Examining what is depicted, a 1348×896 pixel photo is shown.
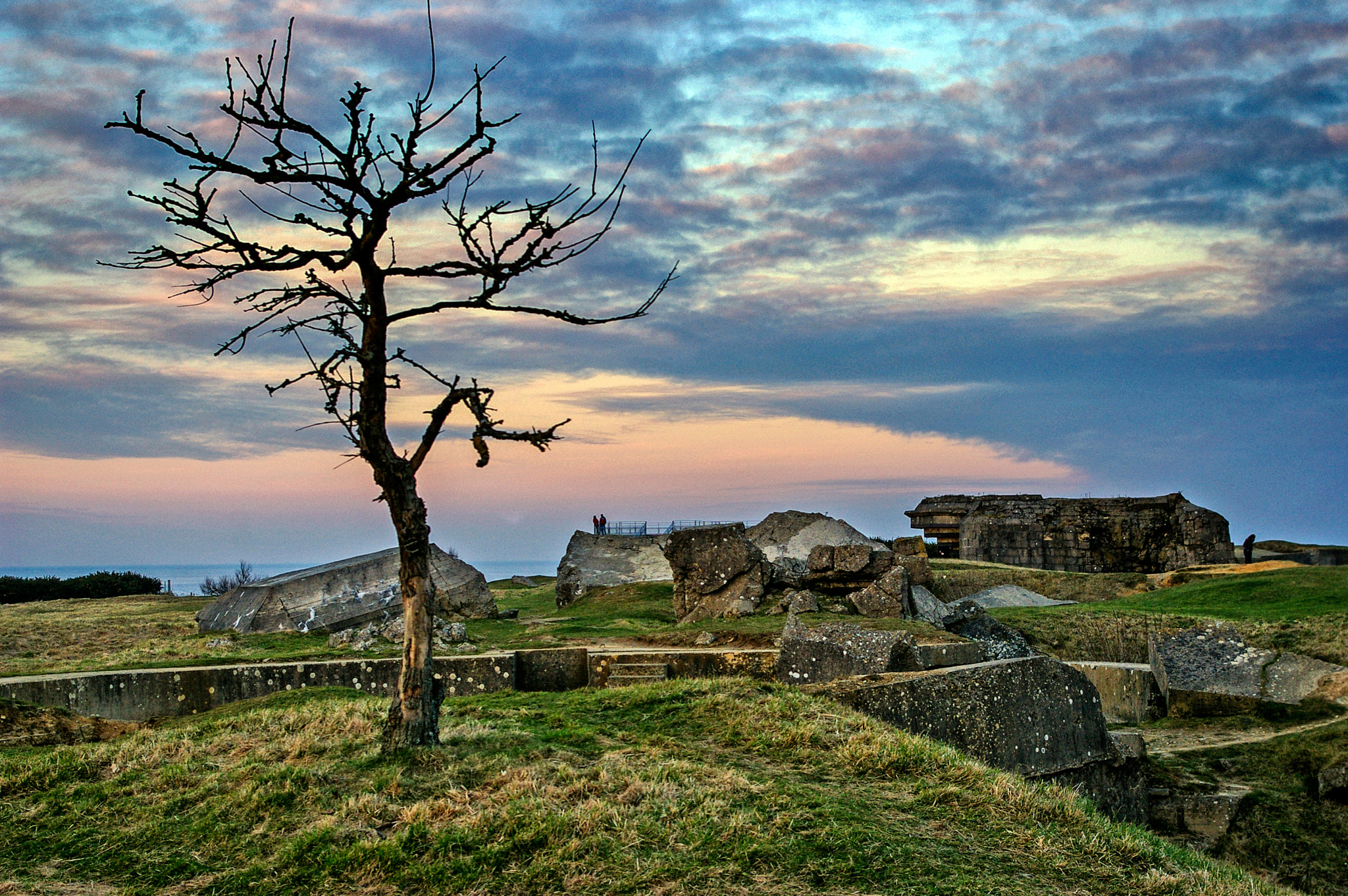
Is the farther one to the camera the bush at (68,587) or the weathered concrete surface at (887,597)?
the bush at (68,587)

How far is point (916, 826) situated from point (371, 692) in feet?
25.2

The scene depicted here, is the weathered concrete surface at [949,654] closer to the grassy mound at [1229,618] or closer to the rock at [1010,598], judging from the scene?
the grassy mound at [1229,618]

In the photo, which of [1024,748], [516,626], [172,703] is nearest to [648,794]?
[1024,748]

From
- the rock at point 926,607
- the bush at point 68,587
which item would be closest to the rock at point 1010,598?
the rock at point 926,607

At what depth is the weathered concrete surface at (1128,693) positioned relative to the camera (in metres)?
13.8

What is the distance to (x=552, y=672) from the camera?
1207cm

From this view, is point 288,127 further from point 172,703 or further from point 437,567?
point 437,567

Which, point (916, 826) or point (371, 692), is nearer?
point (916, 826)

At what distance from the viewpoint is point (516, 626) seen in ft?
59.8

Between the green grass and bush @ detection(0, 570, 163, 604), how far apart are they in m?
31.0

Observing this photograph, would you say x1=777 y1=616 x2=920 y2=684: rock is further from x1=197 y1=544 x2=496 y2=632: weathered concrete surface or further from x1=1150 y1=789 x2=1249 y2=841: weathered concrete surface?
x1=197 y1=544 x2=496 y2=632: weathered concrete surface

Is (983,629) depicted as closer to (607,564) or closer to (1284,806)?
(1284,806)

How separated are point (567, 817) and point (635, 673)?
609 cm

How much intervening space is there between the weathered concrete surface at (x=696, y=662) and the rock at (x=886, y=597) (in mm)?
4602
